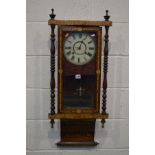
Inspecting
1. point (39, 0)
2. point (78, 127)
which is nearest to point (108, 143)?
point (78, 127)

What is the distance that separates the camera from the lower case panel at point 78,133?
4.65 ft

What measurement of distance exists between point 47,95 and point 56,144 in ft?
0.95

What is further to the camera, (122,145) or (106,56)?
(122,145)

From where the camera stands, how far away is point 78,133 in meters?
1.43

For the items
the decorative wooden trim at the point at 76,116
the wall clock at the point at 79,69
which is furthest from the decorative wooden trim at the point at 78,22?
the decorative wooden trim at the point at 76,116

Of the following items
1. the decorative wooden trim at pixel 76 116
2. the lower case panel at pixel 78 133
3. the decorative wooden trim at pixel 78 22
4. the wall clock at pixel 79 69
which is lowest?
the lower case panel at pixel 78 133

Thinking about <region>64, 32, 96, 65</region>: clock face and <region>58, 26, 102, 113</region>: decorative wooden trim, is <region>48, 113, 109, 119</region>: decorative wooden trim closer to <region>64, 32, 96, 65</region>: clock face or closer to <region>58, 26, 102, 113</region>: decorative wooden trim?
<region>58, 26, 102, 113</region>: decorative wooden trim

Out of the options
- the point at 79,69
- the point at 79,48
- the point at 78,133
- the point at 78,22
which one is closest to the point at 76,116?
the point at 78,133

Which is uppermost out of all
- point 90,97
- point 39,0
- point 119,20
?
point 39,0

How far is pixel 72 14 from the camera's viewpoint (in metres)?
1.42

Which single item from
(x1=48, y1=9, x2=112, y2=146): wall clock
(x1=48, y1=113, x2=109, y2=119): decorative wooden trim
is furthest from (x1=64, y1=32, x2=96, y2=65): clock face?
(x1=48, y1=113, x2=109, y2=119): decorative wooden trim

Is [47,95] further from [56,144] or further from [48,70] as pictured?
[56,144]

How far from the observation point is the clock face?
134 cm

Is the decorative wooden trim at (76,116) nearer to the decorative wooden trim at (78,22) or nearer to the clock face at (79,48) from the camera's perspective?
the clock face at (79,48)
